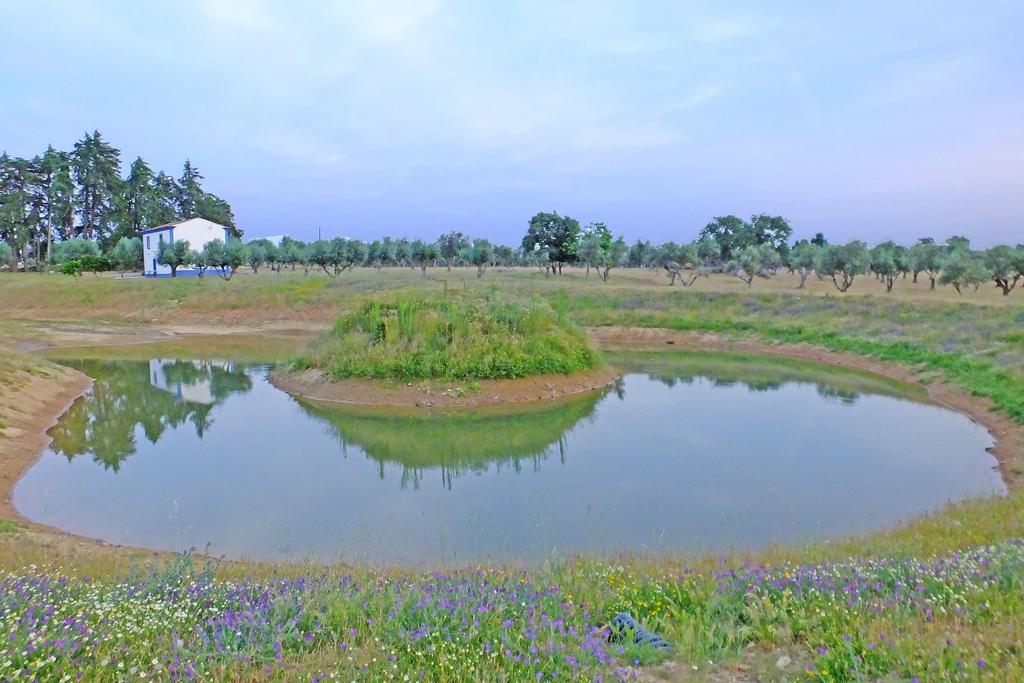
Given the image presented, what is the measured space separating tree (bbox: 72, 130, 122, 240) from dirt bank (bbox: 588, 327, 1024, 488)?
217ft

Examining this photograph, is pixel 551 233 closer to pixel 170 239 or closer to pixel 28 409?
pixel 170 239

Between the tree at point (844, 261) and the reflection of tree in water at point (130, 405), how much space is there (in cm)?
4913

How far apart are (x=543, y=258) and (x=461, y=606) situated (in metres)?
84.6

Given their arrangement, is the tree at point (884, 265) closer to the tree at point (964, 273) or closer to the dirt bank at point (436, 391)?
the tree at point (964, 273)

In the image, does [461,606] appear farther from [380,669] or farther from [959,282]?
[959,282]

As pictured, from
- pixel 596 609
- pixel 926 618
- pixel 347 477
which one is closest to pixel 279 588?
pixel 596 609

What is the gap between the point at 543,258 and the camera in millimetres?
88562

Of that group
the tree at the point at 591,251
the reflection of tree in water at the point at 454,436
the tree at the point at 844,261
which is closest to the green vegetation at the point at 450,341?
the reflection of tree in water at the point at 454,436

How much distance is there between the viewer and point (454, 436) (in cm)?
1842

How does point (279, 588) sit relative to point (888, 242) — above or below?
below

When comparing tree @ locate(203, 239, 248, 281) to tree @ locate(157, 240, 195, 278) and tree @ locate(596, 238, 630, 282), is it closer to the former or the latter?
tree @ locate(157, 240, 195, 278)

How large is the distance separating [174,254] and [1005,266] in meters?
66.4

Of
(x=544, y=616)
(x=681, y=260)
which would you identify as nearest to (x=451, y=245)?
(x=681, y=260)

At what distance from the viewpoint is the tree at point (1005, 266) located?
167ft
